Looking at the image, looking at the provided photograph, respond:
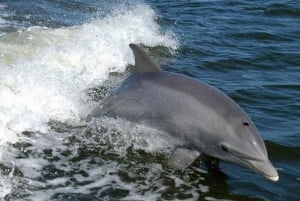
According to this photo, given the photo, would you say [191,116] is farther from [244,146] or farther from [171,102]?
[244,146]

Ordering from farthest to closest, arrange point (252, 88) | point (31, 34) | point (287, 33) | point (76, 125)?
point (287, 33) < point (31, 34) < point (252, 88) < point (76, 125)

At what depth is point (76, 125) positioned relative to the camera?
8.80m

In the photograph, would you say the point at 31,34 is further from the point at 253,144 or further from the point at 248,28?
the point at 253,144

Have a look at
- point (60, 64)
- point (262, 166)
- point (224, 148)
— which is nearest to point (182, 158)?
point (224, 148)

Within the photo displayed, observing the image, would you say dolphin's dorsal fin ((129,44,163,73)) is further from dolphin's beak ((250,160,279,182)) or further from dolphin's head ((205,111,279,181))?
dolphin's beak ((250,160,279,182))

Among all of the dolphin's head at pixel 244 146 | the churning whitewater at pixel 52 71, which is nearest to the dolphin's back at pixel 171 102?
the dolphin's head at pixel 244 146

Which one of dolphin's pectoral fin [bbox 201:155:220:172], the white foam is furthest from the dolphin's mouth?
the white foam

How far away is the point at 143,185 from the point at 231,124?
1.43 m

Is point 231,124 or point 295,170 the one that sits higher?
point 231,124

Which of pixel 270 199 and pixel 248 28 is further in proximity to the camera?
pixel 248 28

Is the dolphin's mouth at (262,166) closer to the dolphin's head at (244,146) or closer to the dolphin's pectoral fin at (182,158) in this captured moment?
the dolphin's head at (244,146)

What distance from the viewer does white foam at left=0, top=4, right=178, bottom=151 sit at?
9.09 m

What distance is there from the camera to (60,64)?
1262 cm

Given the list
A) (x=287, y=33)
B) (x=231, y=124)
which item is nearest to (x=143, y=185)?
(x=231, y=124)
